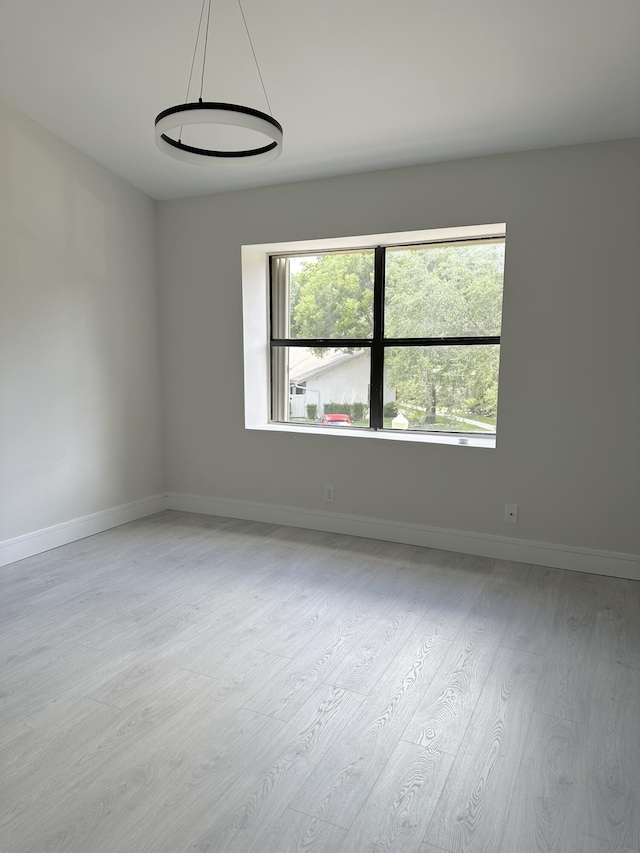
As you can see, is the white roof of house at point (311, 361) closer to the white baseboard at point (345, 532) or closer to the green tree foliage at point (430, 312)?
the green tree foliage at point (430, 312)

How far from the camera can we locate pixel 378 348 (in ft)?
14.7

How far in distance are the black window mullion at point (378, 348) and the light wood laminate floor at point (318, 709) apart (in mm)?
1301

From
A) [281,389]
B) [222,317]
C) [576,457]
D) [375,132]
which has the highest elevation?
[375,132]

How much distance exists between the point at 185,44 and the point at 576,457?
3.14m

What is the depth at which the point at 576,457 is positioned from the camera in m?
3.61

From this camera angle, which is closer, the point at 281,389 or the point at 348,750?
the point at 348,750

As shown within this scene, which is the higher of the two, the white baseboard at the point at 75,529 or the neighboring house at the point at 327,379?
the neighboring house at the point at 327,379

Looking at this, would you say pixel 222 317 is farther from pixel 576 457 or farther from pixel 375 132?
pixel 576 457

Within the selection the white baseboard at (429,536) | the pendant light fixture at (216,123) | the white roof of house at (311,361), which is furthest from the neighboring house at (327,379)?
the pendant light fixture at (216,123)

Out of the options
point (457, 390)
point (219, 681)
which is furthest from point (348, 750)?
point (457, 390)

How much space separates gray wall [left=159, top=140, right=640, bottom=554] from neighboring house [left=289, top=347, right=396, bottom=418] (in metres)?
0.43

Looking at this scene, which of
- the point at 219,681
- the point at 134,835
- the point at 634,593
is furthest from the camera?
the point at 634,593

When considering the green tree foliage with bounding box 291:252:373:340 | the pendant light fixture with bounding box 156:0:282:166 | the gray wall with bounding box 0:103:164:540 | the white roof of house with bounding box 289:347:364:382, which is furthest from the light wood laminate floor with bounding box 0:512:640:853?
the pendant light fixture with bounding box 156:0:282:166

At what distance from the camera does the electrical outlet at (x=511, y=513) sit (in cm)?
381
